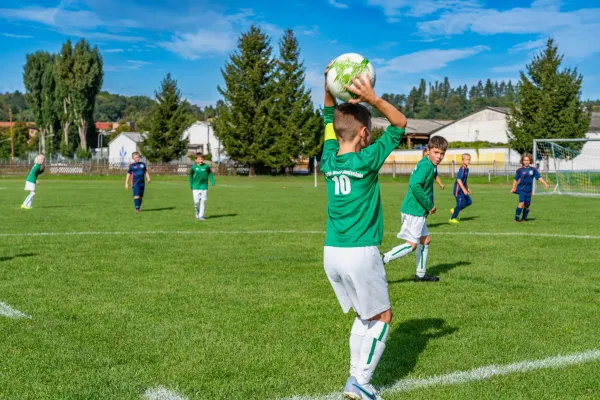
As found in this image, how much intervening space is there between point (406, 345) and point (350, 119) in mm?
2381

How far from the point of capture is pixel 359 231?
4.22 m

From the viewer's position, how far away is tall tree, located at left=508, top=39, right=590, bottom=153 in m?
51.6

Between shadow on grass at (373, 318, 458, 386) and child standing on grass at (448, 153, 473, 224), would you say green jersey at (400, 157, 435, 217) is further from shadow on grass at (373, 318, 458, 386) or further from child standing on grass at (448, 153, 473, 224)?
child standing on grass at (448, 153, 473, 224)

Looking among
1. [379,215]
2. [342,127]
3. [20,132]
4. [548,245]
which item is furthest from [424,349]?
[20,132]

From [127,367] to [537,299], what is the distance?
4.96m

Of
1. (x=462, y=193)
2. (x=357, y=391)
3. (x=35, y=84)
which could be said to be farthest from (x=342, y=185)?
(x=35, y=84)

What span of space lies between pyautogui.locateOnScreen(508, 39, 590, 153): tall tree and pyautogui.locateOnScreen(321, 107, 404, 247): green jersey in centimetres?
5131

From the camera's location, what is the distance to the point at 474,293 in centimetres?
783

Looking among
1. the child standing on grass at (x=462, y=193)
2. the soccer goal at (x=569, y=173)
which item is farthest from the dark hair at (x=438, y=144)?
the soccer goal at (x=569, y=173)

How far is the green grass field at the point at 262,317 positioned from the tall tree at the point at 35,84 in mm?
87226

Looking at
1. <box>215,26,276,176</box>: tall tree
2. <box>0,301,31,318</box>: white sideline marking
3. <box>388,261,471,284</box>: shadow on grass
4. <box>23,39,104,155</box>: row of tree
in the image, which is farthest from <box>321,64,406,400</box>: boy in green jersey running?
<box>23,39,104,155</box>: row of tree

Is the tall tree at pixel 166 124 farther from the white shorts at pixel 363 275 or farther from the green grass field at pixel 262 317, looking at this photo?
the white shorts at pixel 363 275

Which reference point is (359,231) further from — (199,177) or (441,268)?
(199,177)

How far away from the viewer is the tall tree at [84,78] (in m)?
84.8
